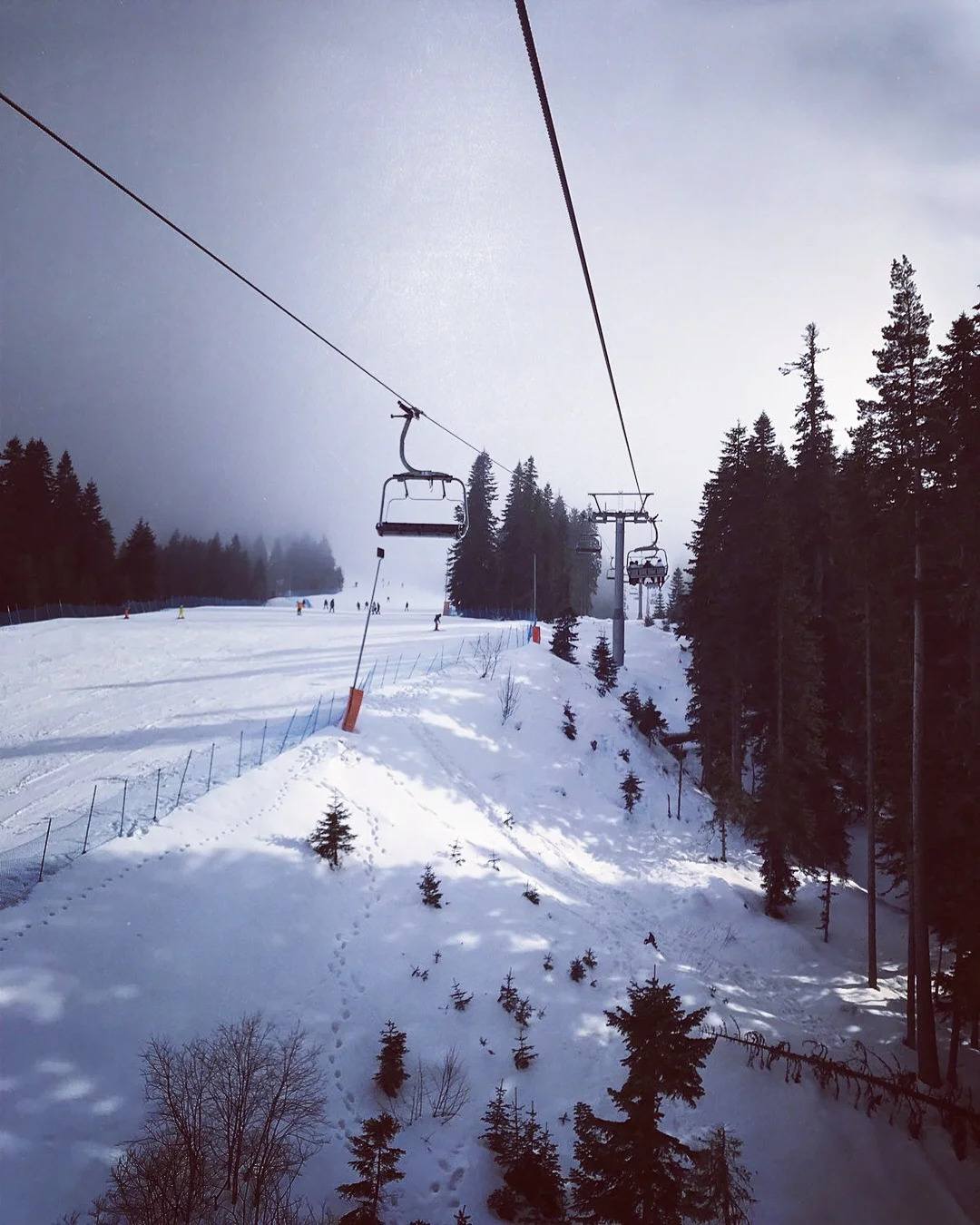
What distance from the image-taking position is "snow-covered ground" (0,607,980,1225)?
24.7ft

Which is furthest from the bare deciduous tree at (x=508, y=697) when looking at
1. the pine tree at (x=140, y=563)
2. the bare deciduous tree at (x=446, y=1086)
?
the pine tree at (x=140, y=563)

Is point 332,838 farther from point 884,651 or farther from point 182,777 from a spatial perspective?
point 884,651

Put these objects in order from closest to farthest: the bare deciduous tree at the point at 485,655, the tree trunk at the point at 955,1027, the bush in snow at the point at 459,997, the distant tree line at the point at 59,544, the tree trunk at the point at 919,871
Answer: the bush in snow at the point at 459,997
the tree trunk at the point at 955,1027
the tree trunk at the point at 919,871
the bare deciduous tree at the point at 485,655
the distant tree line at the point at 59,544

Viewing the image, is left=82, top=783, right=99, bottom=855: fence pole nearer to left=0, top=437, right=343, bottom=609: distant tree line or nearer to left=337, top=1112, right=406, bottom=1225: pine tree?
left=337, top=1112, right=406, bottom=1225: pine tree

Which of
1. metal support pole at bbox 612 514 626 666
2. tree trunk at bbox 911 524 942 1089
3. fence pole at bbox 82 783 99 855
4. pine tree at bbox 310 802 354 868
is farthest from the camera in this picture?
metal support pole at bbox 612 514 626 666

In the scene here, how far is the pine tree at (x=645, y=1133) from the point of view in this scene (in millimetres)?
6180

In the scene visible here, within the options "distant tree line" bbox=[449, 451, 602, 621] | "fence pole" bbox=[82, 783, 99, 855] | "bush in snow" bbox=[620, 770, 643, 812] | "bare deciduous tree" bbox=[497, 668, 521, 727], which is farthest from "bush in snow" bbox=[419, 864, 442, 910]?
"distant tree line" bbox=[449, 451, 602, 621]

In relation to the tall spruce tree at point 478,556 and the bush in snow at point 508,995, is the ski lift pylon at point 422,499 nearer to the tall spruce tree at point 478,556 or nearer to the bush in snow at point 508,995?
the bush in snow at point 508,995

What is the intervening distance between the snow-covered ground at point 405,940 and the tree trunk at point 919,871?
5.26 ft

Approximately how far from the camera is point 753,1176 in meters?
9.05

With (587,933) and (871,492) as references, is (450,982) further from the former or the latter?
(871,492)

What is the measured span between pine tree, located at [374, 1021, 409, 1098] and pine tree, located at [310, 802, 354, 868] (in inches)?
163

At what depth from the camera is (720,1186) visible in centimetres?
759

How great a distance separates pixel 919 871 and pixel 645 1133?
990 centimetres
